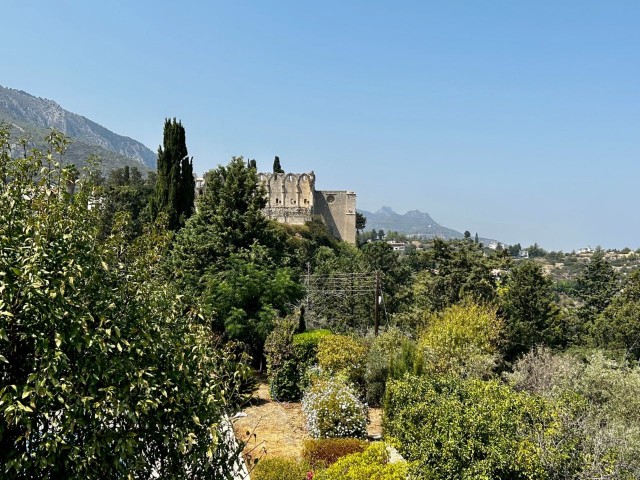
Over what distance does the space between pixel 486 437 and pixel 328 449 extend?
346 centimetres

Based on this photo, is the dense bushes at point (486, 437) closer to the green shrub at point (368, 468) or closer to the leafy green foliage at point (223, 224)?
the green shrub at point (368, 468)

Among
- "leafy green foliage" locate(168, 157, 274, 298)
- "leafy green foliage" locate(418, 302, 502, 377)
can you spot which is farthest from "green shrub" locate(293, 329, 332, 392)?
"leafy green foliage" locate(168, 157, 274, 298)

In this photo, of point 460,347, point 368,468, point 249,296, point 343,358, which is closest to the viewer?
point 368,468

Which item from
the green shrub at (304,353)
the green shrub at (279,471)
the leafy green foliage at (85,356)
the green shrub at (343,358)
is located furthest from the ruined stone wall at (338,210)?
the leafy green foliage at (85,356)

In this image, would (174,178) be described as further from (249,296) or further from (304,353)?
(304,353)

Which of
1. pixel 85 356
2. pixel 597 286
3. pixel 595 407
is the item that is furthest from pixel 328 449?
pixel 597 286

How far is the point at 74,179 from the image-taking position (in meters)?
5.10

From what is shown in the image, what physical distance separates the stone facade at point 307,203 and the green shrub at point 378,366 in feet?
199

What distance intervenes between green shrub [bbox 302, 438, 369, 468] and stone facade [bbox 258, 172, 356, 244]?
65.6 meters

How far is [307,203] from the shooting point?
81.2m

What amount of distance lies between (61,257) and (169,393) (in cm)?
150

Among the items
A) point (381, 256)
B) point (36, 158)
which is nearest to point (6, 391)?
point (36, 158)

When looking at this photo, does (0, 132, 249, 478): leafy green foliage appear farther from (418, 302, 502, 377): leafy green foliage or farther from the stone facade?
the stone facade

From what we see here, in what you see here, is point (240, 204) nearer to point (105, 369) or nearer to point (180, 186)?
point (180, 186)
